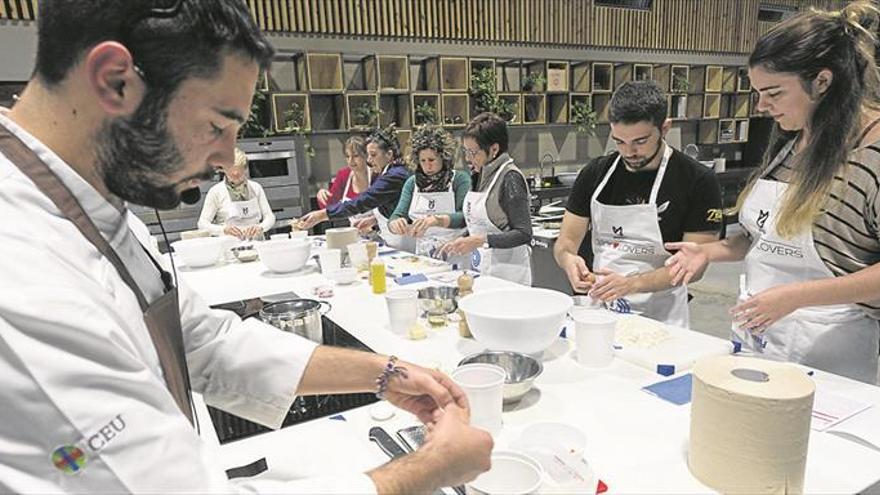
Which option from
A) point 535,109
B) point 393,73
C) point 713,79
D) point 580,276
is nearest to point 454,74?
point 393,73

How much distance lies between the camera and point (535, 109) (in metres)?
6.88

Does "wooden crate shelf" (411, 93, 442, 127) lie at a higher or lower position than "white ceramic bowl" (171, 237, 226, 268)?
higher

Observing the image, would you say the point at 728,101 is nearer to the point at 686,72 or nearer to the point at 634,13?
the point at 686,72

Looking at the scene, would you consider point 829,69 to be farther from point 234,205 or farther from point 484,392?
point 234,205

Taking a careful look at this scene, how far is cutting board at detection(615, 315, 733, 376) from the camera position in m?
1.41

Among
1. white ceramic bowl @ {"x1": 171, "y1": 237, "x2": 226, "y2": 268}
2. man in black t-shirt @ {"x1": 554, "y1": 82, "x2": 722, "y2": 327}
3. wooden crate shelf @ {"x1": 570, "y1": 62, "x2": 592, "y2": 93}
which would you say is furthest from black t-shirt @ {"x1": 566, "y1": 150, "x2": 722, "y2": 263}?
wooden crate shelf @ {"x1": 570, "y1": 62, "x2": 592, "y2": 93}

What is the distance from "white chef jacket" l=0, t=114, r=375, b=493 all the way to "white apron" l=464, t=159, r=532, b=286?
2422 mm

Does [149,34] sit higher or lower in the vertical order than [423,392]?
higher

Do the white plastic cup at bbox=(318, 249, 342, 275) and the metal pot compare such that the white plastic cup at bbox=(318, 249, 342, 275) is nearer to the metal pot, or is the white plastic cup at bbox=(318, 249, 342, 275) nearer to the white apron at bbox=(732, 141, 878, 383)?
the metal pot

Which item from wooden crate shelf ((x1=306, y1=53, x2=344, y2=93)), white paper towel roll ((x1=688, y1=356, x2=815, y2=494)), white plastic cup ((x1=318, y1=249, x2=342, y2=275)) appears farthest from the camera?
wooden crate shelf ((x1=306, y1=53, x2=344, y2=93))

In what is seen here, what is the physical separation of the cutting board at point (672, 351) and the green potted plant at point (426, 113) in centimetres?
472

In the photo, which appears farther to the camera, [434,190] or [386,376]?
[434,190]

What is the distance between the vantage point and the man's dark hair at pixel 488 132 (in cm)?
307

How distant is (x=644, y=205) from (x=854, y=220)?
0.77m
